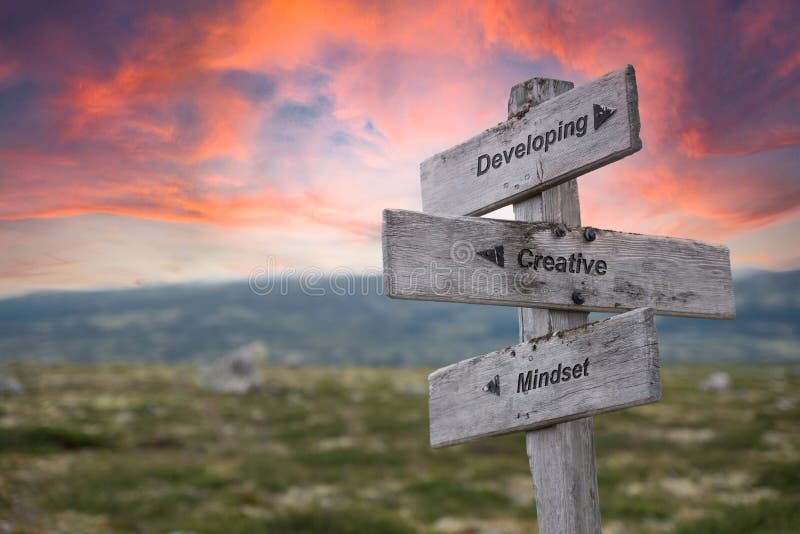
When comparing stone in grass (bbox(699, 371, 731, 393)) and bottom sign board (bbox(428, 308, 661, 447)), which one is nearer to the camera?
bottom sign board (bbox(428, 308, 661, 447))

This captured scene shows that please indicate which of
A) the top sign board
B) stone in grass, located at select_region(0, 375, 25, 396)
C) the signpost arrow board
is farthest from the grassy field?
the top sign board

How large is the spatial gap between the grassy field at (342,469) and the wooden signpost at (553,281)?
7.57 metres

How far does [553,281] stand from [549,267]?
0.27 ft

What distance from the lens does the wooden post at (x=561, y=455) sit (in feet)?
12.3

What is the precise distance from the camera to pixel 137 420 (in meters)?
23.5

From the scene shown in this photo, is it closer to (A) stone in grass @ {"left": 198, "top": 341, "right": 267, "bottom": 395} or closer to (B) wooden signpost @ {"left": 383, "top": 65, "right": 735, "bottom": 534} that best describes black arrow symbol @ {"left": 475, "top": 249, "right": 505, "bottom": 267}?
(B) wooden signpost @ {"left": 383, "top": 65, "right": 735, "bottom": 534}

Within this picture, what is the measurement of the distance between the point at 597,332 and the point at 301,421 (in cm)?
2162

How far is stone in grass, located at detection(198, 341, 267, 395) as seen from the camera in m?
32.5

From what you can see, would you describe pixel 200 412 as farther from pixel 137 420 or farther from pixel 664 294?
pixel 664 294

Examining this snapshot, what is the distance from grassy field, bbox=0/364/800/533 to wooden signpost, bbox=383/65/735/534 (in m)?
7.57

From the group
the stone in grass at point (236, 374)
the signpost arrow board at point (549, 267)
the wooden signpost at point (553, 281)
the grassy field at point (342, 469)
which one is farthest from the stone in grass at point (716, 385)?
the wooden signpost at point (553, 281)

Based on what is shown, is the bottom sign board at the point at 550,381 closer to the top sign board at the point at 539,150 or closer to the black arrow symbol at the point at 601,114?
the top sign board at the point at 539,150

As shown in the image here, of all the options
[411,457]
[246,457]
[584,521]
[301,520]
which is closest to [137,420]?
[246,457]

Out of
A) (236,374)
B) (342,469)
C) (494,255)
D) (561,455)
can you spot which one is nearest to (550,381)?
(561,455)
